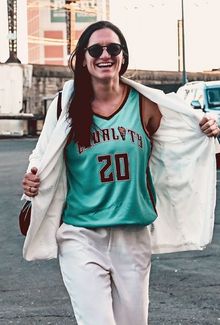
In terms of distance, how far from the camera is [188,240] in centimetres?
392

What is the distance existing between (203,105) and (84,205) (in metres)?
22.9

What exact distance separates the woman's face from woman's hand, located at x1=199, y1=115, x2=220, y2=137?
0.47 m

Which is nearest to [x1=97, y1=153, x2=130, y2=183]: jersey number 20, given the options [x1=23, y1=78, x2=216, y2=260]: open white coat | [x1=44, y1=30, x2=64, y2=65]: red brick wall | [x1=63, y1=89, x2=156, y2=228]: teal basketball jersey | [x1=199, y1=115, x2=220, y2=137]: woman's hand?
[x1=63, y1=89, x2=156, y2=228]: teal basketball jersey

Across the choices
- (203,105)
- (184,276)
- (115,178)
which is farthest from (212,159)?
(203,105)

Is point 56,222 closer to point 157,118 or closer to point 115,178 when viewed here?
point 115,178

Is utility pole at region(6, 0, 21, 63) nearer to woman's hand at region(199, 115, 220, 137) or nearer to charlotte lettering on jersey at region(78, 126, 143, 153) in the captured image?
woman's hand at region(199, 115, 220, 137)

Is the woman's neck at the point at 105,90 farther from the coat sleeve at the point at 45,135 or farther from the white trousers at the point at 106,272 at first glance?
the white trousers at the point at 106,272

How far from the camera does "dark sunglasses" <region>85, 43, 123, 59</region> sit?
358 cm

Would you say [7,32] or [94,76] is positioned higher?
[7,32]

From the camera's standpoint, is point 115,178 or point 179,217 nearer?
point 115,178

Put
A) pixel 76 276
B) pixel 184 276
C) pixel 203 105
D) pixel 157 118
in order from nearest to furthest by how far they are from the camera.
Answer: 1. pixel 76 276
2. pixel 157 118
3. pixel 184 276
4. pixel 203 105

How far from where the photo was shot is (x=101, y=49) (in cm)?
358

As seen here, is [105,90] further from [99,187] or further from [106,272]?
[106,272]

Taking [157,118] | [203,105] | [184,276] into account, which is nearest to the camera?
[157,118]
